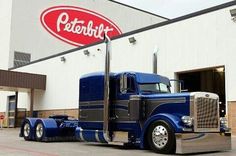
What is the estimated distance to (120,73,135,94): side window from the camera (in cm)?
1268

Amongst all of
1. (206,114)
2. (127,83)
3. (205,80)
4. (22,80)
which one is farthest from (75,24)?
(206,114)

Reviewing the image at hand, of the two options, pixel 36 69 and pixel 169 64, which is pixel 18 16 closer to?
pixel 36 69

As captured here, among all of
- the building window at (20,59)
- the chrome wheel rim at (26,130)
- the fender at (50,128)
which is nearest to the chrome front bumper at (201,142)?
the fender at (50,128)

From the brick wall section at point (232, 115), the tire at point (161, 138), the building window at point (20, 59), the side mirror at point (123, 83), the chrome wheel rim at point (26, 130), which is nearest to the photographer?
the tire at point (161, 138)

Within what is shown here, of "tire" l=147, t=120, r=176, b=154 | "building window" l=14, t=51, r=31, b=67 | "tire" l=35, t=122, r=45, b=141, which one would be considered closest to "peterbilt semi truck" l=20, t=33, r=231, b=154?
"tire" l=147, t=120, r=176, b=154

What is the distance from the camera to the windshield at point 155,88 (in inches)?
505

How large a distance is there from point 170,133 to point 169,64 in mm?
11443

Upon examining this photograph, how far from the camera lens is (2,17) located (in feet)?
137

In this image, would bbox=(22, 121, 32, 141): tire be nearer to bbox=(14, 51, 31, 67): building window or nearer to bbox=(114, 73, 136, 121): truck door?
bbox=(114, 73, 136, 121): truck door

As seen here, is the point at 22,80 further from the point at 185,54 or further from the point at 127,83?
the point at 127,83

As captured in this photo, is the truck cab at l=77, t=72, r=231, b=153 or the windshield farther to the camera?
the windshield

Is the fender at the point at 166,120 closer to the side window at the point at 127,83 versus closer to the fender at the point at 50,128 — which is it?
the side window at the point at 127,83

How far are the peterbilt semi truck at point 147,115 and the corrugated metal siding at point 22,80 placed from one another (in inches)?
750

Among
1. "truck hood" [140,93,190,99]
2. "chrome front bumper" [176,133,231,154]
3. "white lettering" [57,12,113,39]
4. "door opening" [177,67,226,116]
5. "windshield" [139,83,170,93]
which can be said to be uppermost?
"white lettering" [57,12,113,39]
